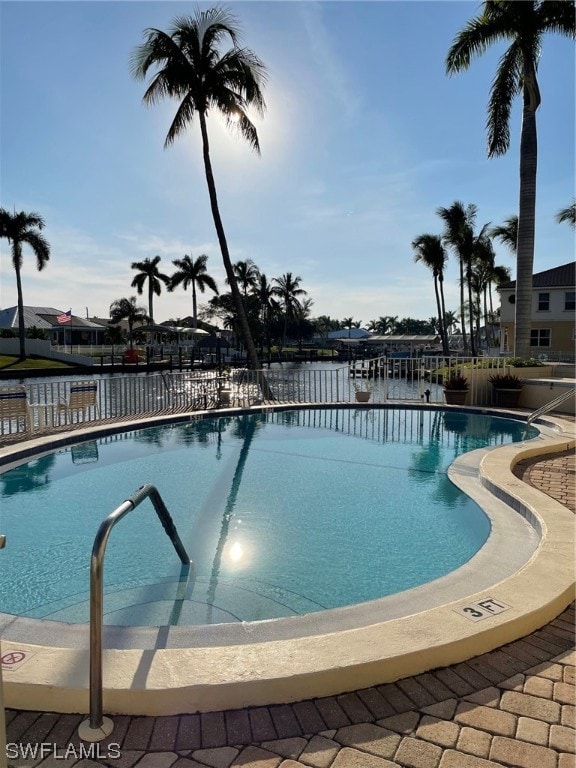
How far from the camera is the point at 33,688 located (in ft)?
6.64

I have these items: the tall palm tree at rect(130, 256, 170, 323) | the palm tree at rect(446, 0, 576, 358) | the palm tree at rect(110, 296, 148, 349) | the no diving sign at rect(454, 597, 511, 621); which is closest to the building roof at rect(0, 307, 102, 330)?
the palm tree at rect(110, 296, 148, 349)

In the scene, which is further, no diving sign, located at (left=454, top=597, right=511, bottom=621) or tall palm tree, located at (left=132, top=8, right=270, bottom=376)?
tall palm tree, located at (left=132, top=8, right=270, bottom=376)

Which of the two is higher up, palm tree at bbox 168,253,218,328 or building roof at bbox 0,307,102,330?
palm tree at bbox 168,253,218,328

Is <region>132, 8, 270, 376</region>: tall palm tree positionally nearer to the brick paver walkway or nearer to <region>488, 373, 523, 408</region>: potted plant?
<region>488, 373, 523, 408</region>: potted plant

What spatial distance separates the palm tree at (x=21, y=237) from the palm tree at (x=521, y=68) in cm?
2964

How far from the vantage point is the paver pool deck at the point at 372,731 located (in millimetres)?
1743

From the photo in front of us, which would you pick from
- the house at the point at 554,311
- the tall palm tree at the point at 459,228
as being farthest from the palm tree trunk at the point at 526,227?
the tall palm tree at the point at 459,228

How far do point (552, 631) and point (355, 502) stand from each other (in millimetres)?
3296

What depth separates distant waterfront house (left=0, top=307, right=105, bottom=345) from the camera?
47.9 metres

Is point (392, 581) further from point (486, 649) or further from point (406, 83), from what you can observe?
point (406, 83)

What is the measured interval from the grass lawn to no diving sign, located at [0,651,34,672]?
107ft

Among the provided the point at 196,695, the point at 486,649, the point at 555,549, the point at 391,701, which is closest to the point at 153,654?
the point at 196,695

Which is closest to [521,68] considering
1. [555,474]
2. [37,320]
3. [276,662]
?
[555,474]

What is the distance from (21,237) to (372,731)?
125ft
